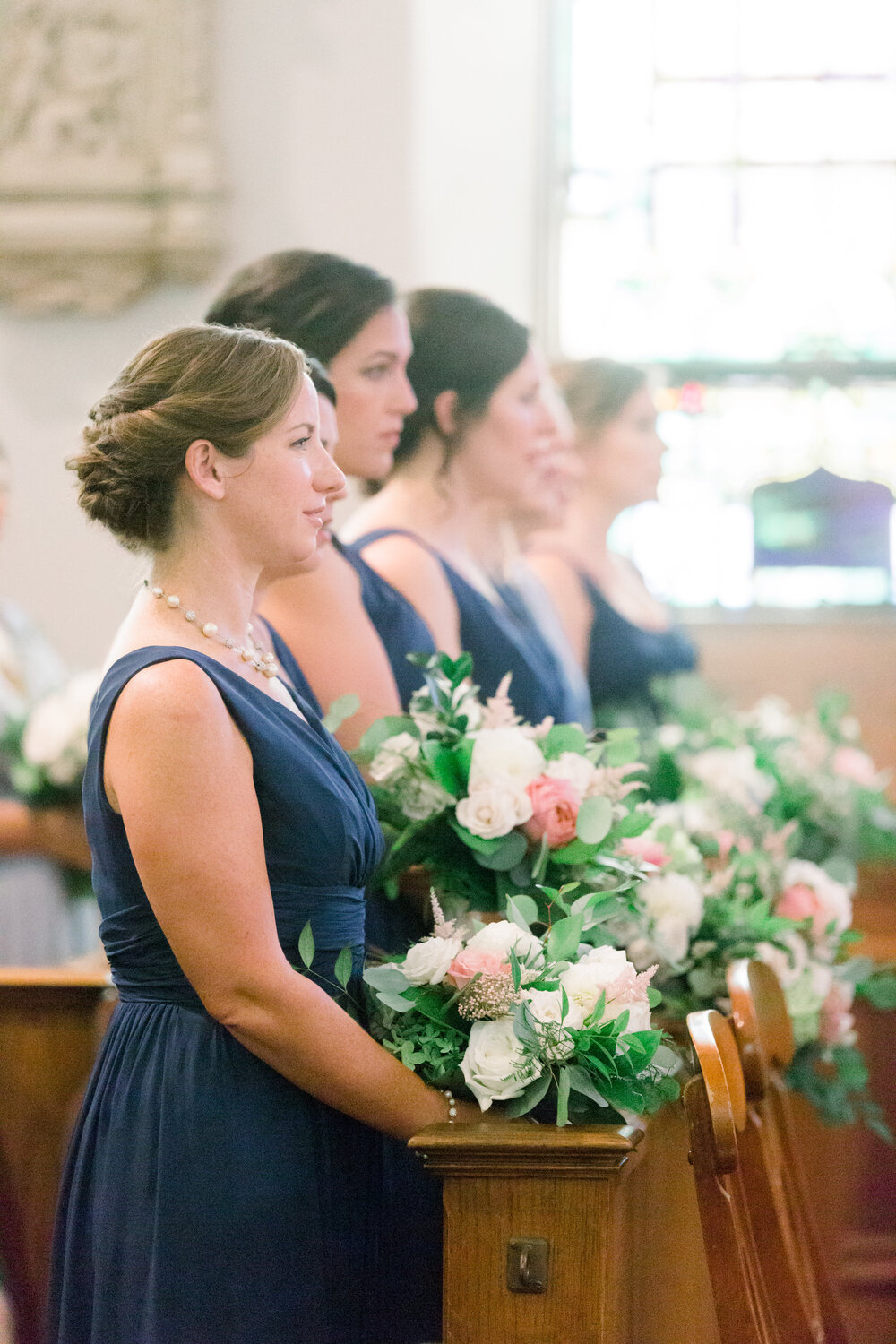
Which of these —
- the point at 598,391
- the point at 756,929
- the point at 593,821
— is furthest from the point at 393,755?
the point at 598,391

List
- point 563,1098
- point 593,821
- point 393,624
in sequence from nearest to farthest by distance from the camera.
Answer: point 563,1098
point 593,821
point 393,624

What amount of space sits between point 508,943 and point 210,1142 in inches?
15.2

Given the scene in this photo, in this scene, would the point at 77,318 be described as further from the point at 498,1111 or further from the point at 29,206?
the point at 498,1111

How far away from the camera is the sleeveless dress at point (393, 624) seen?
102 inches

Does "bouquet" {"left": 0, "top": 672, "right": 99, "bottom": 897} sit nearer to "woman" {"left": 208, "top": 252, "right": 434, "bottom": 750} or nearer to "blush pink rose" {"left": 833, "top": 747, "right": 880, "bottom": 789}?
"woman" {"left": 208, "top": 252, "right": 434, "bottom": 750}

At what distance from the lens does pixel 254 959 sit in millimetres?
1697

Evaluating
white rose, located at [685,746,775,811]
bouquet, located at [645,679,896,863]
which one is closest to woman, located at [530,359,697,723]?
bouquet, located at [645,679,896,863]

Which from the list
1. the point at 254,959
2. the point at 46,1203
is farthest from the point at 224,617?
the point at 46,1203

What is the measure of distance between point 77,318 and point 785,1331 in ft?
15.6

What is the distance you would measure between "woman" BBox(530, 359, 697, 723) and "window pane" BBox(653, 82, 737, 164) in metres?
2.24

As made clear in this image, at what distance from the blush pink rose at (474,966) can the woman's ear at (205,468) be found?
576 millimetres

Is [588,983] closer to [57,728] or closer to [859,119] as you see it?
[57,728]

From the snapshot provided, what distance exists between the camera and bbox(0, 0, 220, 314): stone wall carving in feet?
18.4

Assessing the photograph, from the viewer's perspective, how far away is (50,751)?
13.5 feet
